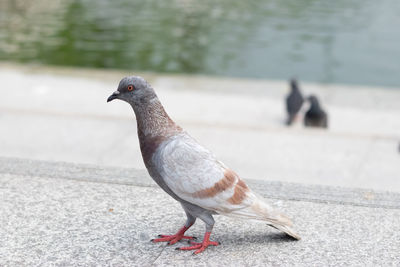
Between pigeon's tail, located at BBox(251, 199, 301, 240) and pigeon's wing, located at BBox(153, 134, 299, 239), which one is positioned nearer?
pigeon's wing, located at BBox(153, 134, 299, 239)

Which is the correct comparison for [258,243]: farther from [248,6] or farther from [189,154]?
[248,6]

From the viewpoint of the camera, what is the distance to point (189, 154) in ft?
11.4

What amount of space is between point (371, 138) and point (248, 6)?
41.6 ft

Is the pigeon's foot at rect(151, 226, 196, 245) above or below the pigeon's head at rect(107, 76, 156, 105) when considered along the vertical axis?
below

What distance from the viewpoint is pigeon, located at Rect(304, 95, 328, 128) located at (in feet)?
29.8

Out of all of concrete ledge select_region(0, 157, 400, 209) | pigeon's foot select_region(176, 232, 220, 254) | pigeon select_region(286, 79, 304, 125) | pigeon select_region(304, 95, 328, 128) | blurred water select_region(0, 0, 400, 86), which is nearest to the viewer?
pigeon's foot select_region(176, 232, 220, 254)

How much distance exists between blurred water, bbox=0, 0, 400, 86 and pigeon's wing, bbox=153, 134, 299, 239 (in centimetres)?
1010

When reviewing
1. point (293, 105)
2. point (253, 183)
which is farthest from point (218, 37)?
point (253, 183)

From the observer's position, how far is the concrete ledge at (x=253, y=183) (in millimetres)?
4516

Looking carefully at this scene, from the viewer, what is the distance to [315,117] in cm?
915

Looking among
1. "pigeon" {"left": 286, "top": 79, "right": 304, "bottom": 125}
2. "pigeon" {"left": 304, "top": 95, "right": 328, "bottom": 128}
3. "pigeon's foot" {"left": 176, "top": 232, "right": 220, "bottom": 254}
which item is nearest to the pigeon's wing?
"pigeon's foot" {"left": 176, "top": 232, "right": 220, "bottom": 254}

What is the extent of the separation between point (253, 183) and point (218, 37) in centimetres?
1170

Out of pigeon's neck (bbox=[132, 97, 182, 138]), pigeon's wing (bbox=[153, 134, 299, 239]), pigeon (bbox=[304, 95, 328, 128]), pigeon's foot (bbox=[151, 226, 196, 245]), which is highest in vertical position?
pigeon's neck (bbox=[132, 97, 182, 138])

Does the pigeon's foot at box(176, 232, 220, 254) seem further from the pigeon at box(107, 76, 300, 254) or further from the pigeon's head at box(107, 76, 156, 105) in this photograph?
the pigeon's head at box(107, 76, 156, 105)
